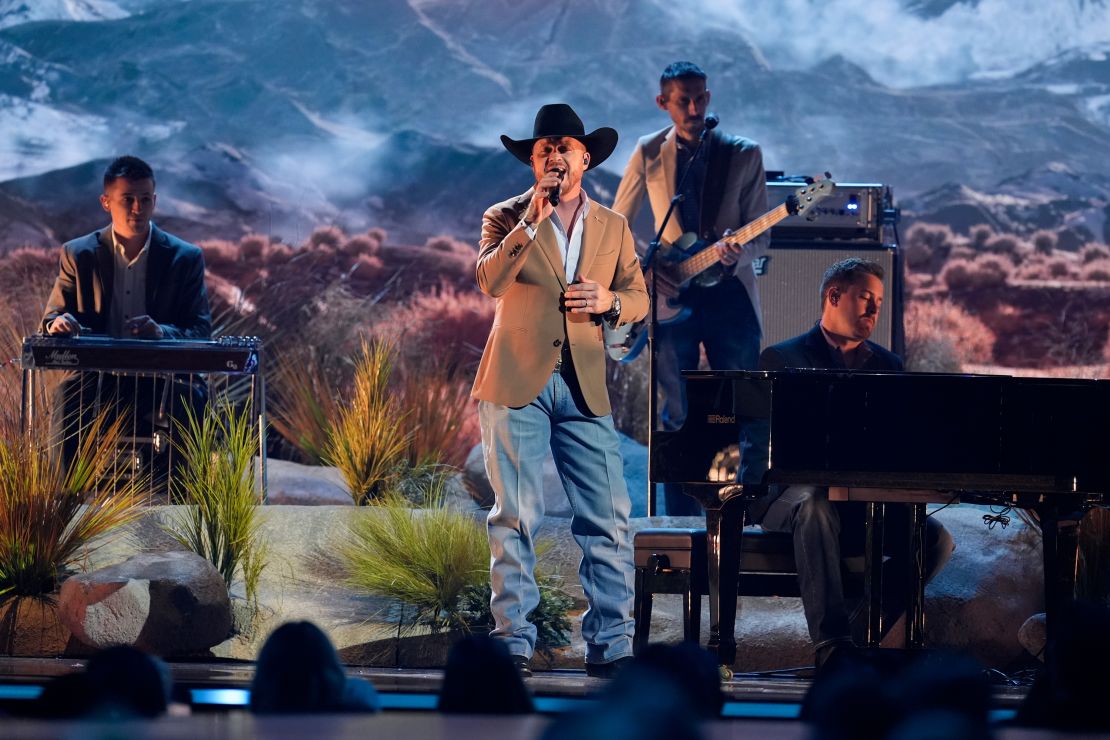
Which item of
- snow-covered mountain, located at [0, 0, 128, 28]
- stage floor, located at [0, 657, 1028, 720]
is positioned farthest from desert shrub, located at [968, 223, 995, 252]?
snow-covered mountain, located at [0, 0, 128, 28]

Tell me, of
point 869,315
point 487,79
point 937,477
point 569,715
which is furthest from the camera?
point 487,79

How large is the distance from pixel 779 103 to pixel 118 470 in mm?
5851

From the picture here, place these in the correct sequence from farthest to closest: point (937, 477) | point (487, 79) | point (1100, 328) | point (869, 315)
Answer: point (487, 79)
point (1100, 328)
point (869, 315)
point (937, 477)

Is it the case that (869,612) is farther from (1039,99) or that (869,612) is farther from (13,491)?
(1039,99)

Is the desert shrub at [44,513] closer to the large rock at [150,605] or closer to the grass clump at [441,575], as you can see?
the large rock at [150,605]

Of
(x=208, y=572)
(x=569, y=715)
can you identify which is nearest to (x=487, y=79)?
(x=208, y=572)

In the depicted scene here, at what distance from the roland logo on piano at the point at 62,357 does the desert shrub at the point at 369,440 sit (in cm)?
129

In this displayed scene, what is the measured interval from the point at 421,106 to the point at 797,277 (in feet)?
15.4

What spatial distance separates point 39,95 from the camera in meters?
10.9

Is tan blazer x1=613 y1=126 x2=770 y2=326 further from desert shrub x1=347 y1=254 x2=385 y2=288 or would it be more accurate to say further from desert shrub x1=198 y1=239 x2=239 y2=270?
desert shrub x1=198 y1=239 x2=239 y2=270

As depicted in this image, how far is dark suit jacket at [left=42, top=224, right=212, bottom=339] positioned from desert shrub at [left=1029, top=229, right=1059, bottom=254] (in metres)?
6.10

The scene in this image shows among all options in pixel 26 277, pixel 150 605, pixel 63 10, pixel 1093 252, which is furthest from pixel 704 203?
pixel 63 10

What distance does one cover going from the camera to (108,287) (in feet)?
22.5

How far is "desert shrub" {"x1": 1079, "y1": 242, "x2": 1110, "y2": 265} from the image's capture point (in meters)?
10.3
